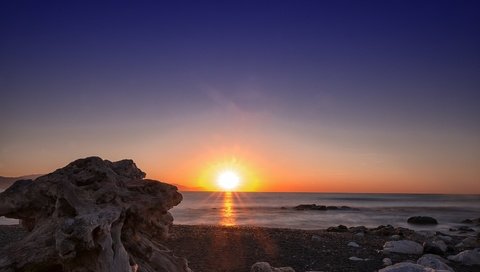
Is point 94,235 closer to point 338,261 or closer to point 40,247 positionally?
point 40,247

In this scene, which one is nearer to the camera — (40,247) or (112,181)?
(40,247)

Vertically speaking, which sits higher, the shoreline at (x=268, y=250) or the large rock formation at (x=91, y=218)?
the large rock formation at (x=91, y=218)

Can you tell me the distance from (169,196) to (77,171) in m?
1.66

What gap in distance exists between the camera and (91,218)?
17.5ft

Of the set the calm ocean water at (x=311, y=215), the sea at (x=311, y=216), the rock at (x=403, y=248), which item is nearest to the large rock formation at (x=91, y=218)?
the rock at (x=403, y=248)

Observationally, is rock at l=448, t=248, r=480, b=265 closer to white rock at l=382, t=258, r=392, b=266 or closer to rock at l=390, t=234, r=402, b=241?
white rock at l=382, t=258, r=392, b=266

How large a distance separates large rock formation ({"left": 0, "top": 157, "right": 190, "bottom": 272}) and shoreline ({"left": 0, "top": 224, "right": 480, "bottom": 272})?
564cm

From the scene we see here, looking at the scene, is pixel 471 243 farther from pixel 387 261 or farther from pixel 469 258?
Answer: pixel 387 261

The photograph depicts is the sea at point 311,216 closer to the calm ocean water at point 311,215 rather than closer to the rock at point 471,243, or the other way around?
the calm ocean water at point 311,215

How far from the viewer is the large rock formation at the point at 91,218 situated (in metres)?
5.29

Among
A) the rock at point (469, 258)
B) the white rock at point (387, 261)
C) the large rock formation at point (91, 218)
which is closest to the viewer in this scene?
the large rock formation at point (91, 218)

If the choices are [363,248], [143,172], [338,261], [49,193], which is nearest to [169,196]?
[143,172]

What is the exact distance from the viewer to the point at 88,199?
20.2 feet

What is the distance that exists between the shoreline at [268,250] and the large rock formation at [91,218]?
5.64 meters
